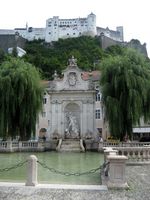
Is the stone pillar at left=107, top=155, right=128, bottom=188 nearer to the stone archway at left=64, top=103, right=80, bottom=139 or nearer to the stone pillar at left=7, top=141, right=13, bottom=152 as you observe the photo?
the stone pillar at left=7, top=141, right=13, bottom=152

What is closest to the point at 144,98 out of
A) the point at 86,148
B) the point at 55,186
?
the point at 86,148

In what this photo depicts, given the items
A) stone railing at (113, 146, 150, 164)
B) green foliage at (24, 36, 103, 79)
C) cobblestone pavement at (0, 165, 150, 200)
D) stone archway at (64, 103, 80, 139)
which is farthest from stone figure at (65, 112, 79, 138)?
green foliage at (24, 36, 103, 79)

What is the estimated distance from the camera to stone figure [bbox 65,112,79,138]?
1341 inches

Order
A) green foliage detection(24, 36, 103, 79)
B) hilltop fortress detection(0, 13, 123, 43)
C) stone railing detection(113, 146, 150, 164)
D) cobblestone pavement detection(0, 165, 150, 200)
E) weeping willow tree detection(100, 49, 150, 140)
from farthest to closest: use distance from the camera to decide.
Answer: hilltop fortress detection(0, 13, 123, 43)
green foliage detection(24, 36, 103, 79)
weeping willow tree detection(100, 49, 150, 140)
stone railing detection(113, 146, 150, 164)
cobblestone pavement detection(0, 165, 150, 200)

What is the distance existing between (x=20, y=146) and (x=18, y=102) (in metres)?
3.83

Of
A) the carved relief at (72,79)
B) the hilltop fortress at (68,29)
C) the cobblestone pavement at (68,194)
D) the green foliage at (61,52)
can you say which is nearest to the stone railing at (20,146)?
the carved relief at (72,79)

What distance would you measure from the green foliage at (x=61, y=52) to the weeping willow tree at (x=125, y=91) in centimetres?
3934

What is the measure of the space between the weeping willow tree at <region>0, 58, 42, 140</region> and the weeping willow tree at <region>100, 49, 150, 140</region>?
243 inches

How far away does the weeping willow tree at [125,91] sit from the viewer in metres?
27.1

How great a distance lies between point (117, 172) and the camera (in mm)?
9945

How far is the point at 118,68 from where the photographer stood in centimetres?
2812

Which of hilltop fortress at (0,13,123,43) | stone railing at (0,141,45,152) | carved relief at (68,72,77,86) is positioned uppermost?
hilltop fortress at (0,13,123,43)

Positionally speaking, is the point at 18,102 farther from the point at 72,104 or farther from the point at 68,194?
the point at 68,194

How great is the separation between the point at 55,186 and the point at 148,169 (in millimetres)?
5843
